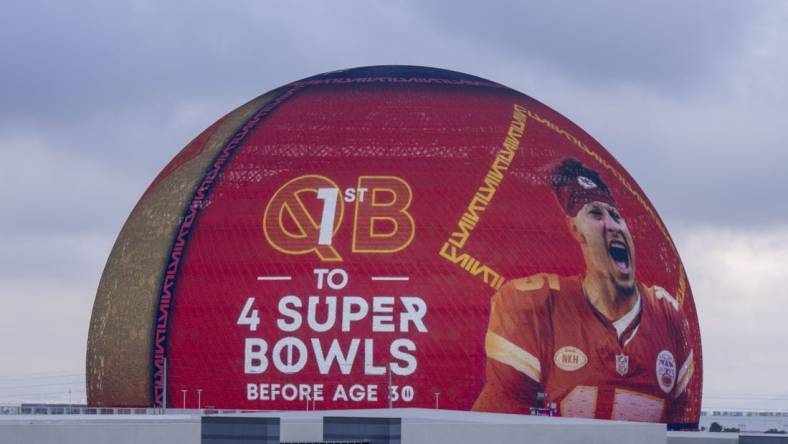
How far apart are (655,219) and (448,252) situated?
9.90m

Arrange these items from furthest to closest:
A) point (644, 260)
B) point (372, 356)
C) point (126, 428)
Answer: point (644, 260) < point (372, 356) < point (126, 428)

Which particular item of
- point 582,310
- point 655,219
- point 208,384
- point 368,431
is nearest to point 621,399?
point 582,310

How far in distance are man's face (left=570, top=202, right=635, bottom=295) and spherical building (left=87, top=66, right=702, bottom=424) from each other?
0.07 meters

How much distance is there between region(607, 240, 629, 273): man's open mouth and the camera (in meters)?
66.5

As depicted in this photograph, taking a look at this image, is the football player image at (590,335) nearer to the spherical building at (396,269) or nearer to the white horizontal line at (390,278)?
the spherical building at (396,269)

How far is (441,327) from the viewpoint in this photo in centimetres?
6275

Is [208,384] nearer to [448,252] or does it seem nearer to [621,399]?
[448,252]

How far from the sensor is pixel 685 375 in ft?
227

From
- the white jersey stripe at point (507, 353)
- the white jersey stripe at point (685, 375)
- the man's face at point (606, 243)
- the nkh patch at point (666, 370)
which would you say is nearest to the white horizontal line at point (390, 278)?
the white jersey stripe at point (507, 353)

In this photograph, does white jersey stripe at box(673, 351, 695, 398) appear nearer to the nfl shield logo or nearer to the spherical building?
the spherical building

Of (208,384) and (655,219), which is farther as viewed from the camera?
(655,219)

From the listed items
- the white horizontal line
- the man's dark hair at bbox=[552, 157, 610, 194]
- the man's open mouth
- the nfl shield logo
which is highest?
the man's dark hair at bbox=[552, 157, 610, 194]

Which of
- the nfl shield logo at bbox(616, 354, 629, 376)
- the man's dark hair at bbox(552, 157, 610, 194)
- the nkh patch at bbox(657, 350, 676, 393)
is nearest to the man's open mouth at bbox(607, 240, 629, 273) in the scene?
the man's dark hair at bbox(552, 157, 610, 194)

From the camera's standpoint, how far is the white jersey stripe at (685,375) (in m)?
68.6
